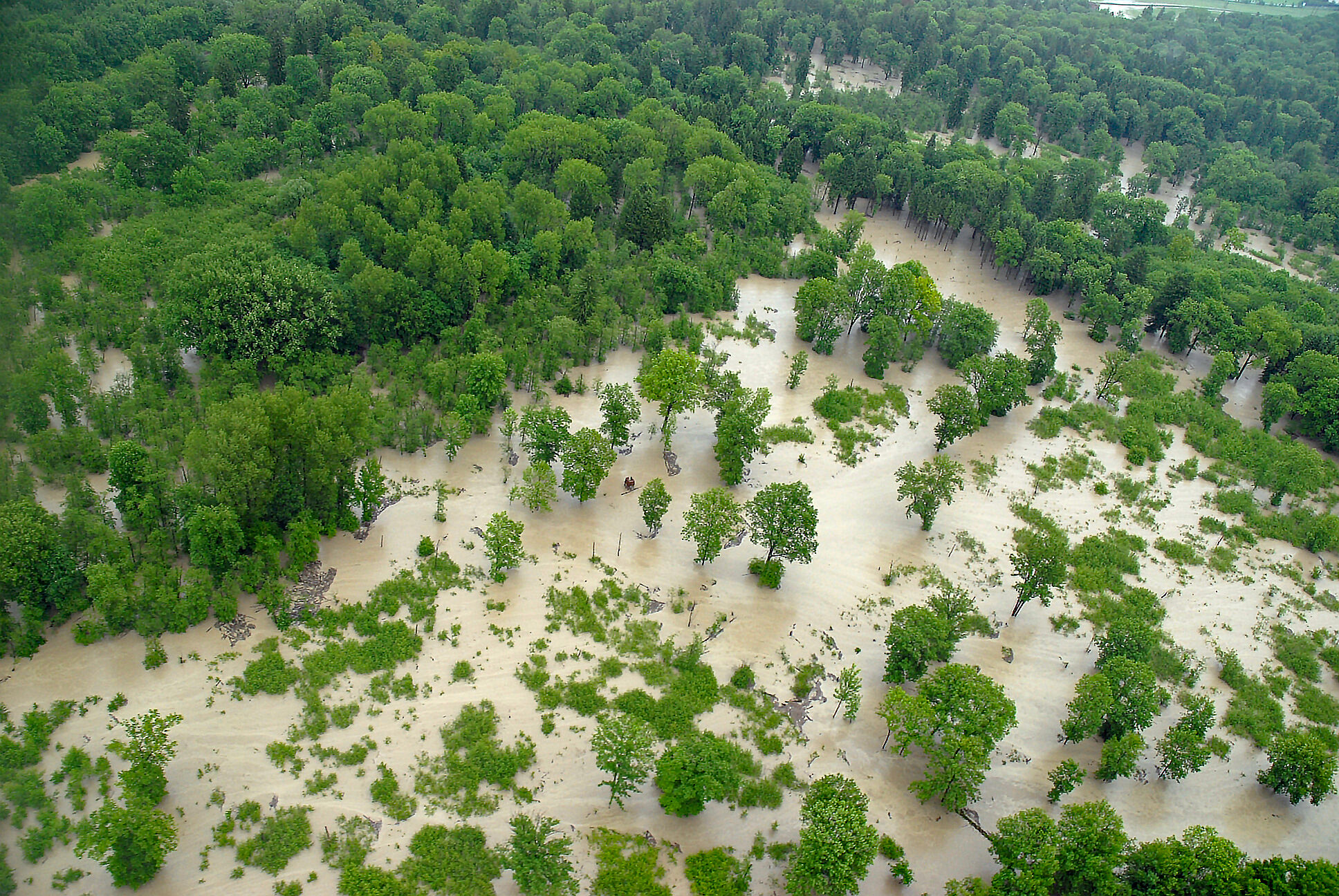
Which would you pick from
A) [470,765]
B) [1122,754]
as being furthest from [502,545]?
[1122,754]

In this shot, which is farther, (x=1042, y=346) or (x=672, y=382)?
(x=1042, y=346)

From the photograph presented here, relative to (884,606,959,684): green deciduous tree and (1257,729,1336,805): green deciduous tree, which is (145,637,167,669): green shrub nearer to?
(884,606,959,684): green deciduous tree

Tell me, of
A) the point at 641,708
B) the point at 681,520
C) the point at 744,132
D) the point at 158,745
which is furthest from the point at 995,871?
the point at 744,132

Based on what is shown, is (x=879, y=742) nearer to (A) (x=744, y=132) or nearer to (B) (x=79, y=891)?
(B) (x=79, y=891)

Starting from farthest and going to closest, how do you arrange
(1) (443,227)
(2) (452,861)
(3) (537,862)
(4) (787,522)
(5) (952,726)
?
1. (1) (443,227)
2. (4) (787,522)
3. (5) (952,726)
4. (2) (452,861)
5. (3) (537,862)

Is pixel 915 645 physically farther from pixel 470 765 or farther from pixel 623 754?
pixel 470 765
